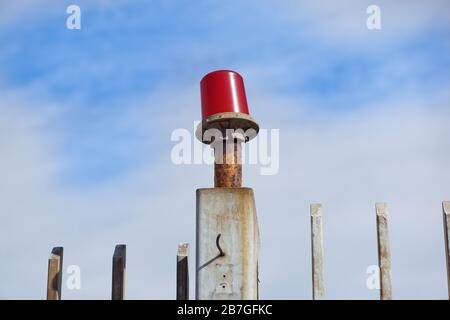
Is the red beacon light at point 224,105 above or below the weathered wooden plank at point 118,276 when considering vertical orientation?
above

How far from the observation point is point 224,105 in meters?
7.28

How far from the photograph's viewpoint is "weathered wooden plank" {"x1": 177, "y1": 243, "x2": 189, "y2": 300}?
671cm

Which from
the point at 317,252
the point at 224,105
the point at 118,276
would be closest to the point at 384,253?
the point at 317,252

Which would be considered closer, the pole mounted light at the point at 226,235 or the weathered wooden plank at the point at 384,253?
the weathered wooden plank at the point at 384,253

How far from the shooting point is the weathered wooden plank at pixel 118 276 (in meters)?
6.67

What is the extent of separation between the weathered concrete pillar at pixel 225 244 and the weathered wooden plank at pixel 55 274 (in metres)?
1.44

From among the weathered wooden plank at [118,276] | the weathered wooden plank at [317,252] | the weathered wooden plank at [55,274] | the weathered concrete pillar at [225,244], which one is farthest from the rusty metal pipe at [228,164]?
the weathered wooden plank at [55,274]

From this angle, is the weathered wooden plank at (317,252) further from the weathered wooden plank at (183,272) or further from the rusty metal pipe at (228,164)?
the weathered wooden plank at (183,272)

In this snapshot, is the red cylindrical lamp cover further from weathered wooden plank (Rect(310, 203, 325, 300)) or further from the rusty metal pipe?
weathered wooden plank (Rect(310, 203, 325, 300))

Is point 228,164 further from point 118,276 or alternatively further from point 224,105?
point 118,276

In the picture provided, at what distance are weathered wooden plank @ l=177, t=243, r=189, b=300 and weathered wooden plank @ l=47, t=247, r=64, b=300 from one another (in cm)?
122
